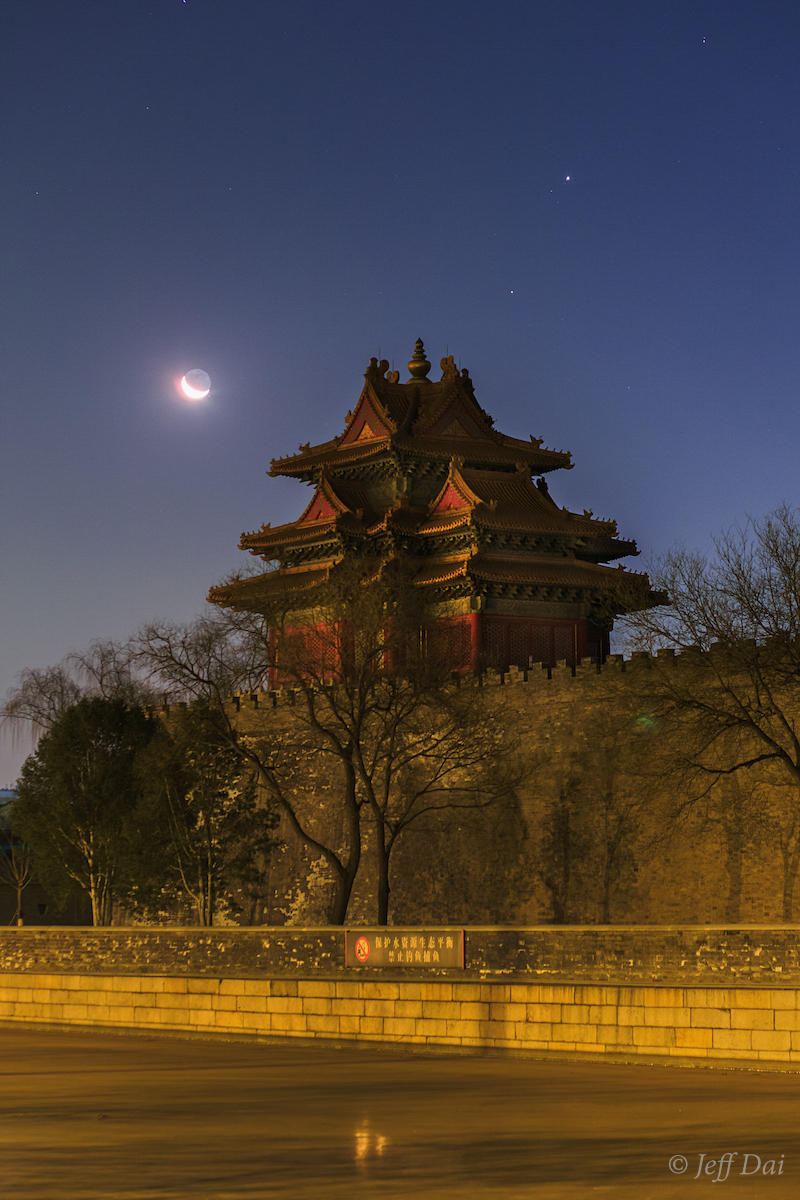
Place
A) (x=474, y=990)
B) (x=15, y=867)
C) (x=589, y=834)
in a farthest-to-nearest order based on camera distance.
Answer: (x=15, y=867), (x=589, y=834), (x=474, y=990)

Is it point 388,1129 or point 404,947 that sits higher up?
point 404,947

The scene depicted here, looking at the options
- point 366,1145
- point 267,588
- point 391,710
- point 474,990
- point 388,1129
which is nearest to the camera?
point 366,1145

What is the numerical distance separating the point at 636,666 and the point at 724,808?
3.00 metres

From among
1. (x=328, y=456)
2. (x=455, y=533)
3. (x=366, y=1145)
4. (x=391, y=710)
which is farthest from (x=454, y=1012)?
(x=328, y=456)

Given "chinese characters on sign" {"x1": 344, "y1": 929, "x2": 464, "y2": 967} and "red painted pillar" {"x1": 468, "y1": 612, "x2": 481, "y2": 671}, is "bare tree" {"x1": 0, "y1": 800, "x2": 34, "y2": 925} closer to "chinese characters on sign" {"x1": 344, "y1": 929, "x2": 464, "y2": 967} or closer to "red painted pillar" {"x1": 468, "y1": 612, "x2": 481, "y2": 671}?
"red painted pillar" {"x1": 468, "y1": 612, "x2": 481, "y2": 671}

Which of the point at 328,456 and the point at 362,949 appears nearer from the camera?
the point at 362,949

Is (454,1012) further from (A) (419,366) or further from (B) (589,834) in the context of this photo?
(A) (419,366)

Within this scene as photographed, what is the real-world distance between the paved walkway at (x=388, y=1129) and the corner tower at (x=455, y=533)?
1551 cm

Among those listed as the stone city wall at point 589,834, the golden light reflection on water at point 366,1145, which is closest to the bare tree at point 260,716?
the stone city wall at point 589,834

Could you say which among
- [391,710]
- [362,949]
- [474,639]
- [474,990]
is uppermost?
[474,639]

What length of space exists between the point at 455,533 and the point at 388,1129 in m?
22.9

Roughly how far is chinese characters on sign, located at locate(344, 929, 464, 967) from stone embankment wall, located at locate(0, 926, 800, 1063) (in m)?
0.11

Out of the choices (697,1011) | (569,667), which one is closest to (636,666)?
(569,667)

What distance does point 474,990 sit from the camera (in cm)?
1742
